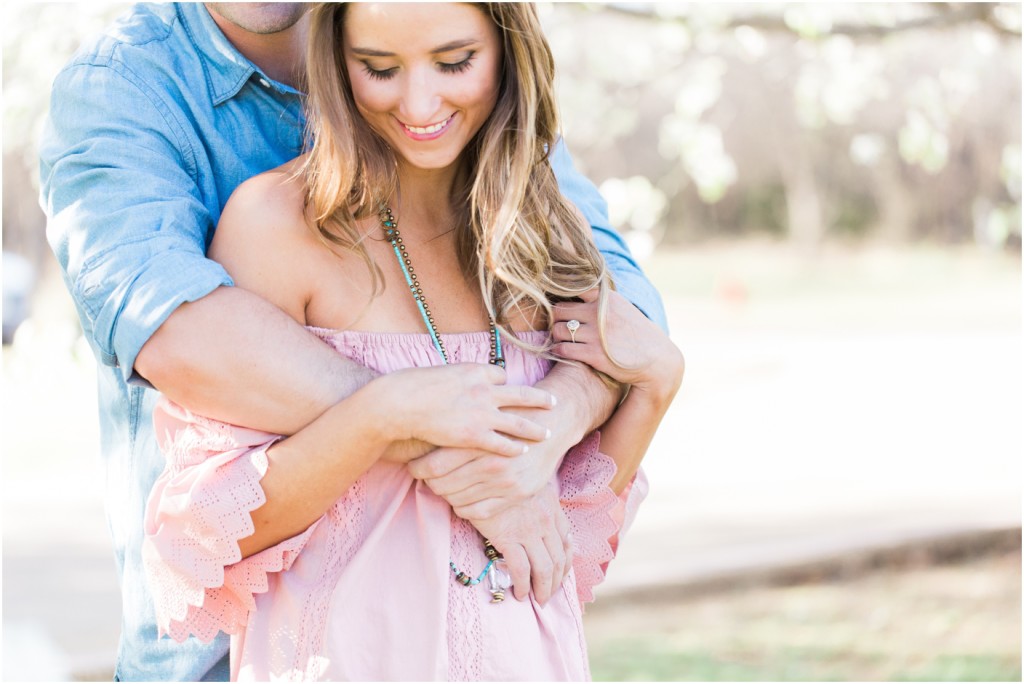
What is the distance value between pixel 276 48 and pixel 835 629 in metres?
5.01

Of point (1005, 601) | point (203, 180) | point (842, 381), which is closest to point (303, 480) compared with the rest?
point (203, 180)

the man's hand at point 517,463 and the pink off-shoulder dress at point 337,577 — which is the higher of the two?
the man's hand at point 517,463

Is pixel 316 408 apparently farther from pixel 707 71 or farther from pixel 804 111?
A: pixel 804 111

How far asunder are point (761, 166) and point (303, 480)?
25.5m

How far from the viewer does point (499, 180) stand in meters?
2.23

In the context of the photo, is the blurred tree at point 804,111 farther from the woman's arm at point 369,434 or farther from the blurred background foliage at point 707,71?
the woman's arm at point 369,434

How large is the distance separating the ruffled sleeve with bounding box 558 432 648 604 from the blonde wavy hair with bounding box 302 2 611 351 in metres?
0.24

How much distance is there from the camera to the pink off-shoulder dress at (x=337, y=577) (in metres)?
1.93

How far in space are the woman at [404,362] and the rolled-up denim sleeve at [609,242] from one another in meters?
0.13

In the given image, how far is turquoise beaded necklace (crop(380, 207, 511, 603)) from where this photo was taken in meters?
2.03

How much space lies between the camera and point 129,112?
2.04 m

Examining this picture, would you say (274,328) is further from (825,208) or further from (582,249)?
(825,208)

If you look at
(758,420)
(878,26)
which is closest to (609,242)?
(878,26)

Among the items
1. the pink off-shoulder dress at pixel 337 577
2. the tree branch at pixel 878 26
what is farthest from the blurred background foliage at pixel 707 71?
the pink off-shoulder dress at pixel 337 577
